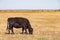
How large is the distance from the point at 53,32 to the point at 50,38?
1.11ft

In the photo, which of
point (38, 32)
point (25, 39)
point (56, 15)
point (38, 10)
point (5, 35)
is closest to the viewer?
point (25, 39)

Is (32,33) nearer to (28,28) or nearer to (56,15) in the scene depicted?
(28,28)

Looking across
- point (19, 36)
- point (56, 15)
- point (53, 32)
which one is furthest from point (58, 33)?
point (56, 15)

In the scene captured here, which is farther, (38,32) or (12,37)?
(38,32)

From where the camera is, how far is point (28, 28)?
2.53m

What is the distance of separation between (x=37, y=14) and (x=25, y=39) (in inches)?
78.1

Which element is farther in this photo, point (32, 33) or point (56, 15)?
point (56, 15)

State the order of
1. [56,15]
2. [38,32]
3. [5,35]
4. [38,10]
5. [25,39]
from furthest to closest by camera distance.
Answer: [38,10], [56,15], [38,32], [5,35], [25,39]

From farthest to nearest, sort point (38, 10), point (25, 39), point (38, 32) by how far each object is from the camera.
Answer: point (38, 10) → point (38, 32) → point (25, 39)

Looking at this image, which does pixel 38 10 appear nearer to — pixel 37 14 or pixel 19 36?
pixel 37 14

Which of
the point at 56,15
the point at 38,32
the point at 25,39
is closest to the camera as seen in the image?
the point at 25,39

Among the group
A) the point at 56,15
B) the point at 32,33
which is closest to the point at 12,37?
the point at 32,33

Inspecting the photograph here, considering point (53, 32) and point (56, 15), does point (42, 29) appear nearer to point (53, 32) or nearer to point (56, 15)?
point (53, 32)

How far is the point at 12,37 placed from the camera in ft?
7.90
